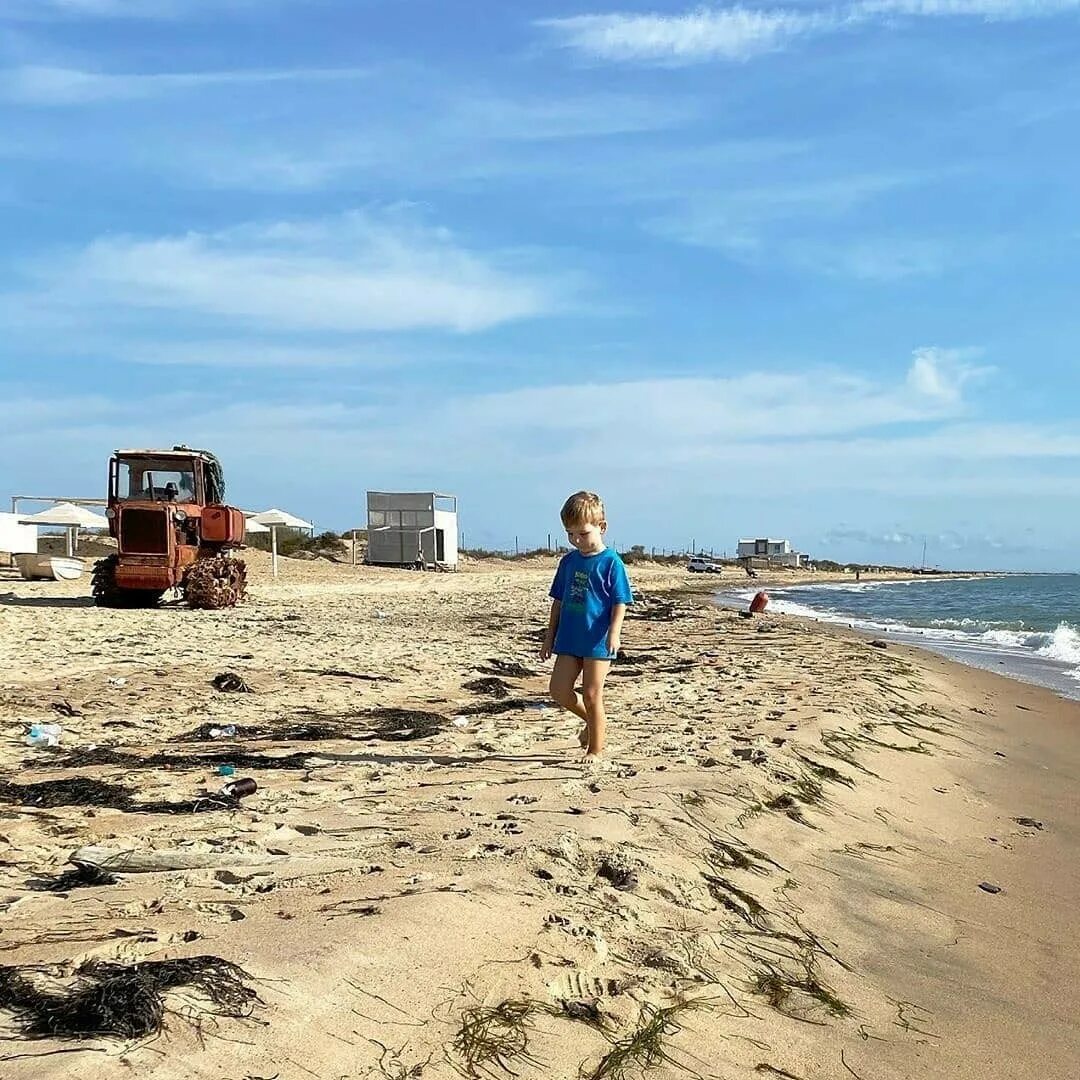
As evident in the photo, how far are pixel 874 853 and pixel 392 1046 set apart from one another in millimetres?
3141

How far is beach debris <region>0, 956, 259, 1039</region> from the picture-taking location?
2.19 meters

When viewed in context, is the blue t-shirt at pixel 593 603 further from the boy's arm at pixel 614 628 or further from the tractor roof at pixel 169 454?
the tractor roof at pixel 169 454

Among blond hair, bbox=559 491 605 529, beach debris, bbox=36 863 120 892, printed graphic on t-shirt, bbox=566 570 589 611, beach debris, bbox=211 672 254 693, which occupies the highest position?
blond hair, bbox=559 491 605 529

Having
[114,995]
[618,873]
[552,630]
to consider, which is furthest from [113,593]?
[114,995]

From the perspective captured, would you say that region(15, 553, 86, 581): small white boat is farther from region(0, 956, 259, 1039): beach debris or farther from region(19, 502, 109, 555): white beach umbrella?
region(0, 956, 259, 1039): beach debris

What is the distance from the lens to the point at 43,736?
6.19 metres

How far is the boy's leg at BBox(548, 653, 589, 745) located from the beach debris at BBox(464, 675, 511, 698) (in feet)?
10.2

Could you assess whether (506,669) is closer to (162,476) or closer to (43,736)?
(43,736)

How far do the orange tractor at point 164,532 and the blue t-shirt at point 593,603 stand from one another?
13.4m

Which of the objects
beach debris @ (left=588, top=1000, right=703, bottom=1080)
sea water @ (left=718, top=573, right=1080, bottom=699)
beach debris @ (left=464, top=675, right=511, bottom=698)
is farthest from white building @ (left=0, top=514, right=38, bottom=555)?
beach debris @ (left=588, top=1000, right=703, bottom=1080)

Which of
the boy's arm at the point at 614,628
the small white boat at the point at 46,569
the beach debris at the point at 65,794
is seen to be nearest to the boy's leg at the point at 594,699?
the boy's arm at the point at 614,628

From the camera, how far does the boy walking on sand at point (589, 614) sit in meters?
5.80

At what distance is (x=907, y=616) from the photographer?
1216 inches

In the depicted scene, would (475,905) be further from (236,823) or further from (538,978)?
(236,823)
